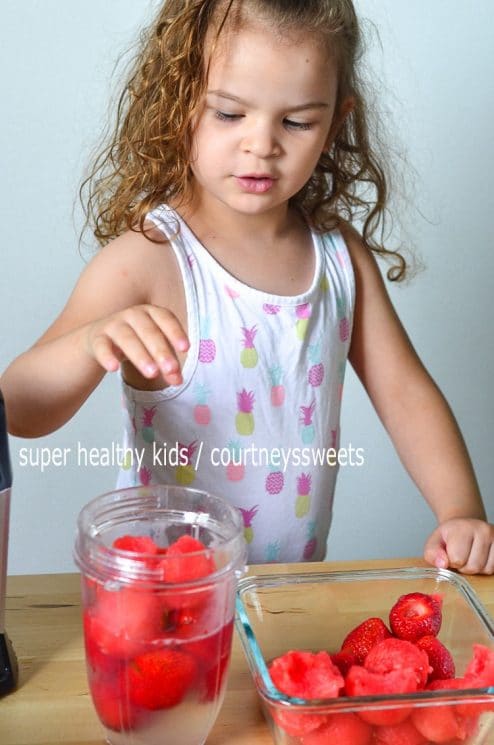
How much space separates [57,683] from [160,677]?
0.14 metres

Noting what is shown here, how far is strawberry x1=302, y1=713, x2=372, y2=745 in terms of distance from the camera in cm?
56

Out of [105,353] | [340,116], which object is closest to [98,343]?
[105,353]

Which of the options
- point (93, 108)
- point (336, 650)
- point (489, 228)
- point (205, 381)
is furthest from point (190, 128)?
point (489, 228)

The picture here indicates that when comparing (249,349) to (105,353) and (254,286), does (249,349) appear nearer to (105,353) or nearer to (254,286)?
→ (254,286)

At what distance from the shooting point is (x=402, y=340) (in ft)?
3.76

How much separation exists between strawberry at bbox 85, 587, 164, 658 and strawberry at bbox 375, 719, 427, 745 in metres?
0.14

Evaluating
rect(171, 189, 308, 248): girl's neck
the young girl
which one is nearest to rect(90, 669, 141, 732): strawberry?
the young girl

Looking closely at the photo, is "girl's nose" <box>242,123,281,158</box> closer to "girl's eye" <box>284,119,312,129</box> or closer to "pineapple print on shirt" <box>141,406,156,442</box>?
"girl's eye" <box>284,119,312,129</box>

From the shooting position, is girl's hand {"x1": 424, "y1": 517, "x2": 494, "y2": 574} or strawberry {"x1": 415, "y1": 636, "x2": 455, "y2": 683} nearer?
strawberry {"x1": 415, "y1": 636, "x2": 455, "y2": 683}

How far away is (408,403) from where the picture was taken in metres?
1.12

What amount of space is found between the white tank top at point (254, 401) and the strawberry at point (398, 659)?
47 centimetres

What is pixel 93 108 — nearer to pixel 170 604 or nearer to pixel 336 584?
pixel 336 584

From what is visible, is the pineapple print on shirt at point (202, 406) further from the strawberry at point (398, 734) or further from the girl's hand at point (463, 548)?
the strawberry at point (398, 734)

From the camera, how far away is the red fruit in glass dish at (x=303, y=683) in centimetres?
56
